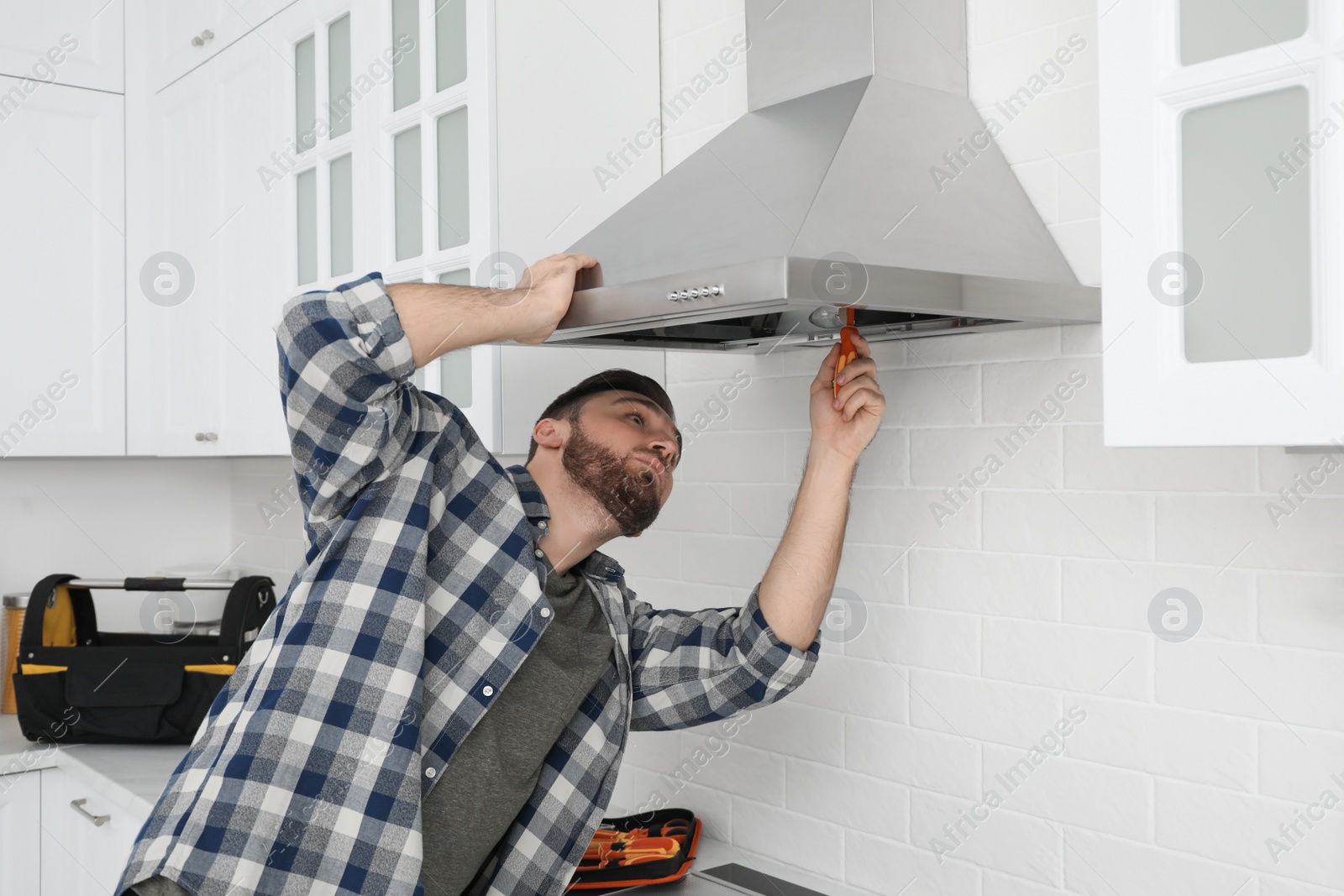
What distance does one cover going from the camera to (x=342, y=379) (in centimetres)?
111

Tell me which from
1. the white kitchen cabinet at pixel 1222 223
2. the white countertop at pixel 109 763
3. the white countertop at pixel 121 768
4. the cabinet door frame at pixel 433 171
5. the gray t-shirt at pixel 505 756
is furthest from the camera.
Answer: the white countertop at pixel 109 763

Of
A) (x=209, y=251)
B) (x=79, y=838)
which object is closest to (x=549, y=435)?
(x=209, y=251)

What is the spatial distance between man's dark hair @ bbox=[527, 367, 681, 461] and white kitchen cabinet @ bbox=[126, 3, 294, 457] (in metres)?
0.84

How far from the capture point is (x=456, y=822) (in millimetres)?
1247

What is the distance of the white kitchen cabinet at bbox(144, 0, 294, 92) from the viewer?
2.21 metres

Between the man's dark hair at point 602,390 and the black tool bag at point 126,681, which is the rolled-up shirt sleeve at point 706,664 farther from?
the black tool bag at point 126,681

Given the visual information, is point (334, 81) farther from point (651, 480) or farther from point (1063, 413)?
point (1063, 413)

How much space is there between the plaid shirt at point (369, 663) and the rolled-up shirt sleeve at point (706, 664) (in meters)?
0.02

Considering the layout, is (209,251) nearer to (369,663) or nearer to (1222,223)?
(369,663)

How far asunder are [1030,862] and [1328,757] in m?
0.39

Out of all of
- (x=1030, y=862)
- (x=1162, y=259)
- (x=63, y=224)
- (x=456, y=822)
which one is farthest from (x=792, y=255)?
(x=63, y=224)

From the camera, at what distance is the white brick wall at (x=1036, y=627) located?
116 centimetres

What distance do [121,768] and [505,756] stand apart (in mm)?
1261

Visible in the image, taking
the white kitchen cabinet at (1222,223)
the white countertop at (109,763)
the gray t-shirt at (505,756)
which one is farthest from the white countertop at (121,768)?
the white kitchen cabinet at (1222,223)
